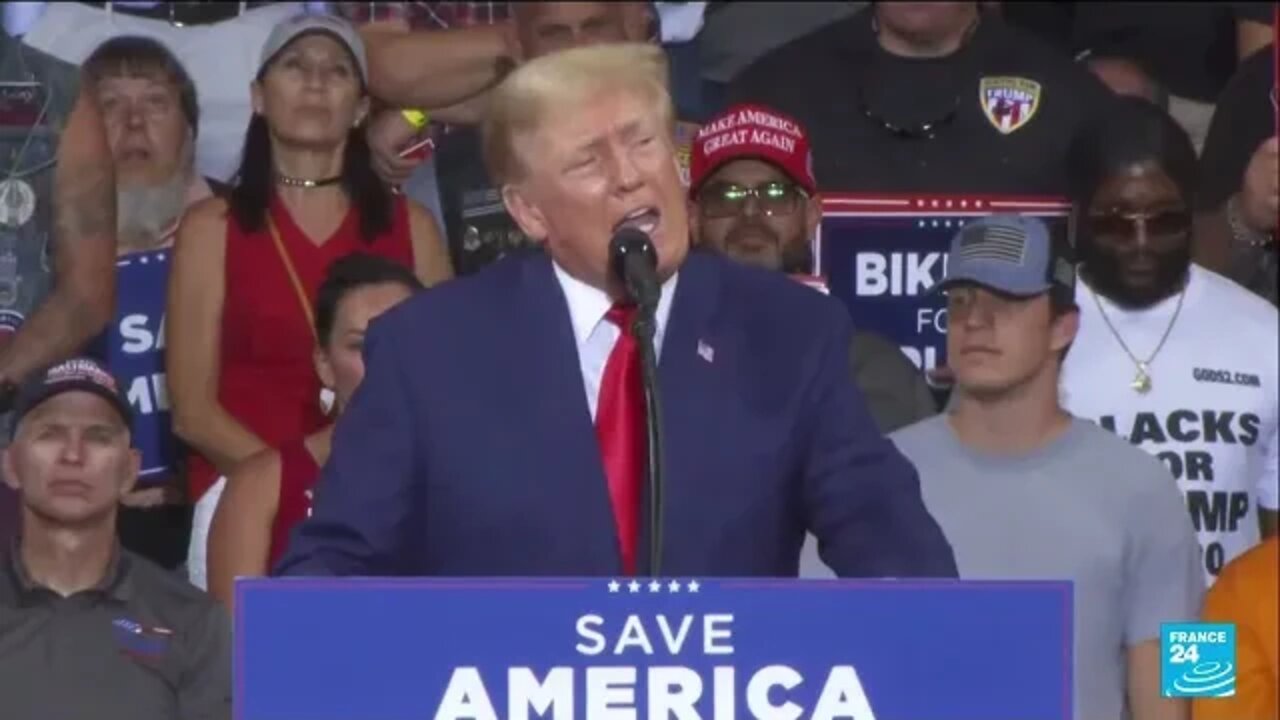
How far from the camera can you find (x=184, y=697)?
5316 mm

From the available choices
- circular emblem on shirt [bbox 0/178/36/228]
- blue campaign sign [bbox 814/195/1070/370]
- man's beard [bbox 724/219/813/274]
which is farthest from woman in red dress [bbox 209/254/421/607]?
blue campaign sign [bbox 814/195/1070/370]

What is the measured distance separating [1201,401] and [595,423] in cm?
298

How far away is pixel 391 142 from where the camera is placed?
7086mm

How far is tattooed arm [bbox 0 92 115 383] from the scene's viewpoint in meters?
5.57

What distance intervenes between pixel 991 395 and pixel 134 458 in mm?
1717

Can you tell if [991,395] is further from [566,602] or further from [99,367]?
[566,602]

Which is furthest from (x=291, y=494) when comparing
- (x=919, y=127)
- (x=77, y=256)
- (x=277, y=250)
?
(x=919, y=127)

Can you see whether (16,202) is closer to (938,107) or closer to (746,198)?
(746,198)

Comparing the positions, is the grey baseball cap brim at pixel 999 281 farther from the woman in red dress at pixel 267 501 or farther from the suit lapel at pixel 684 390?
the suit lapel at pixel 684 390

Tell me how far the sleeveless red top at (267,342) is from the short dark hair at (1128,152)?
1.63 m

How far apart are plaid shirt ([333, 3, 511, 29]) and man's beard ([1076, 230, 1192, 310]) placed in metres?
1.91

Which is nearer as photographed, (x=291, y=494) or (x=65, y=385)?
(x=65, y=385)

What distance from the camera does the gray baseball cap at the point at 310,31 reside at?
6.64m

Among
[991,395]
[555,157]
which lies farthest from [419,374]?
[991,395]
